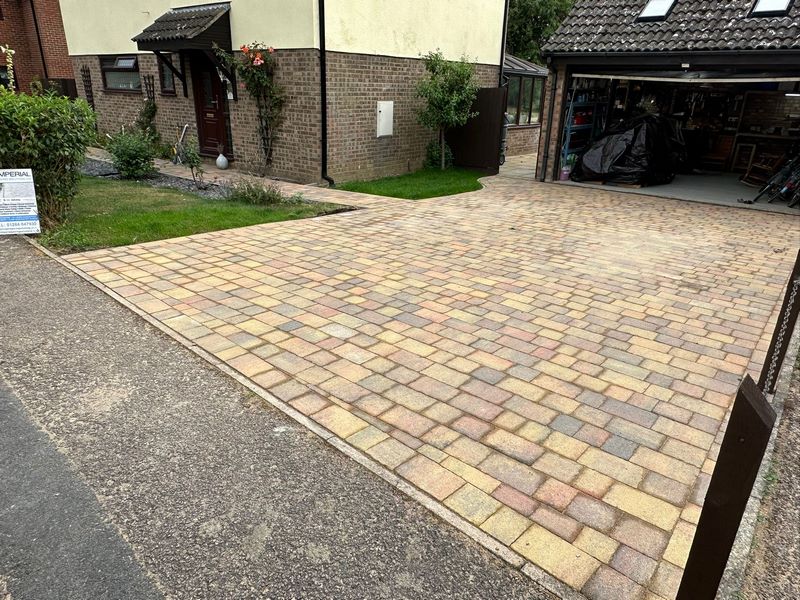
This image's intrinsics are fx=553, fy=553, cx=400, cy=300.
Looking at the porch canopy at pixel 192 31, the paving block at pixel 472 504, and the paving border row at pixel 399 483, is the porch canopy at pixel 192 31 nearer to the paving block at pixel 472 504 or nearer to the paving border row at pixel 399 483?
the paving border row at pixel 399 483

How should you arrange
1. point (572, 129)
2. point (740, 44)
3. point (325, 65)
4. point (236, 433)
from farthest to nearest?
point (572, 129) < point (325, 65) < point (740, 44) < point (236, 433)

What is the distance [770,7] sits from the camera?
10.4 m

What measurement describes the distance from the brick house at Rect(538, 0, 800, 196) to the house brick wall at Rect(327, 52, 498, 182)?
3.09m

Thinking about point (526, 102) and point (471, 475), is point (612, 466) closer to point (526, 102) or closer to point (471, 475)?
point (471, 475)

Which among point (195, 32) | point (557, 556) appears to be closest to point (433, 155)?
point (195, 32)

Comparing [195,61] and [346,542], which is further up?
[195,61]

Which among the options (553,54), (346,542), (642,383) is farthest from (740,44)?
(346,542)

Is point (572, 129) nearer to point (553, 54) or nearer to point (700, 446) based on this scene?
point (553, 54)

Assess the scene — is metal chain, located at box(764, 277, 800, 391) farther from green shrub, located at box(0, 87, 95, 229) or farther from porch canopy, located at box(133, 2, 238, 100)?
porch canopy, located at box(133, 2, 238, 100)

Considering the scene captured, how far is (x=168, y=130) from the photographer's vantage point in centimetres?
1509

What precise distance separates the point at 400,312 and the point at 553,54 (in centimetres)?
972

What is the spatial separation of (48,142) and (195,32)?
6094 mm

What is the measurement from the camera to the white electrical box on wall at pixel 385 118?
12.4 meters

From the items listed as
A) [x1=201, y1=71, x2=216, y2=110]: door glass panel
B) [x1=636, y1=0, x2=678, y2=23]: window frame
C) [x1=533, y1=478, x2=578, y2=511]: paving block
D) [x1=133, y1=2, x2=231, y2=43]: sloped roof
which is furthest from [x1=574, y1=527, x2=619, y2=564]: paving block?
[x1=201, y1=71, x2=216, y2=110]: door glass panel
